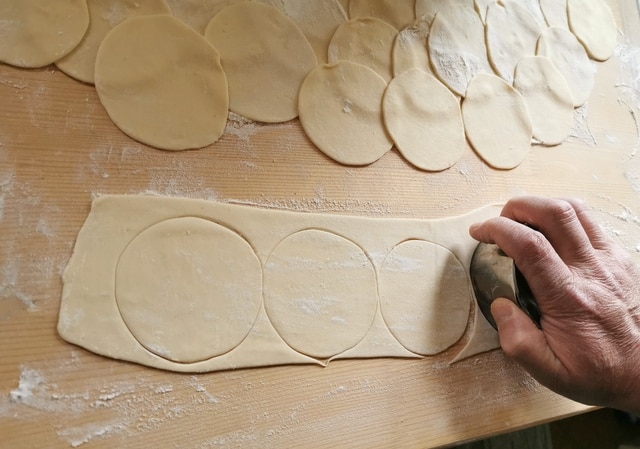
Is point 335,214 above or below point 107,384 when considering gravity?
above

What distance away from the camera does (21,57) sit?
75 cm

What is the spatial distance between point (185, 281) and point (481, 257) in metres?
0.55

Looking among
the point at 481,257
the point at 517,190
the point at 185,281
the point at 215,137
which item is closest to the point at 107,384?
the point at 185,281

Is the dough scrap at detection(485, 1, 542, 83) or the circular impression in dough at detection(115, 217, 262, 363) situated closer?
the circular impression in dough at detection(115, 217, 262, 363)

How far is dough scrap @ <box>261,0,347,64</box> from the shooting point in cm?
95

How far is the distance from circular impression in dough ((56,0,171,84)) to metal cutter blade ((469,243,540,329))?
2.43 feet

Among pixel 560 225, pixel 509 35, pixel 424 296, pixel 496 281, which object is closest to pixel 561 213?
pixel 560 225

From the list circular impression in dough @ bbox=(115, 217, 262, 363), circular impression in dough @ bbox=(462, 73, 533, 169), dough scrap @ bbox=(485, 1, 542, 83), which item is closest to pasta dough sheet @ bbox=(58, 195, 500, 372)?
circular impression in dough @ bbox=(115, 217, 262, 363)

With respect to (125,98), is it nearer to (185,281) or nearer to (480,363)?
(185,281)

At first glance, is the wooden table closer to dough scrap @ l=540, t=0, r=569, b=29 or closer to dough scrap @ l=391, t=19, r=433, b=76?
dough scrap @ l=391, t=19, r=433, b=76

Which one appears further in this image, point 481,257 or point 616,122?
point 616,122

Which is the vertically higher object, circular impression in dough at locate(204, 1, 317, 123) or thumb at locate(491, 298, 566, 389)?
circular impression in dough at locate(204, 1, 317, 123)

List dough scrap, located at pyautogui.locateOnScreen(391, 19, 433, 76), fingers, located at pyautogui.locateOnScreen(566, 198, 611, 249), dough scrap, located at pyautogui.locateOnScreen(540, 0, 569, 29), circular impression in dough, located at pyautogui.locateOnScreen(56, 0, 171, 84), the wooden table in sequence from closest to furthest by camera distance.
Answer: the wooden table, circular impression in dough, located at pyautogui.locateOnScreen(56, 0, 171, 84), fingers, located at pyautogui.locateOnScreen(566, 198, 611, 249), dough scrap, located at pyautogui.locateOnScreen(391, 19, 433, 76), dough scrap, located at pyautogui.locateOnScreen(540, 0, 569, 29)

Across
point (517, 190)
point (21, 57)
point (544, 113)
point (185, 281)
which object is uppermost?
point (544, 113)
